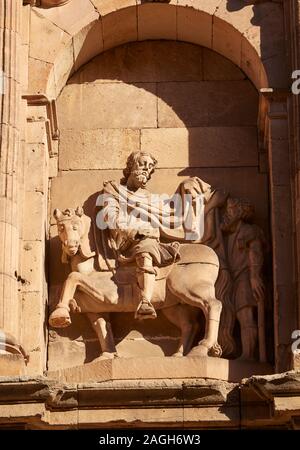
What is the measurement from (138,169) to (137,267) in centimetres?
116

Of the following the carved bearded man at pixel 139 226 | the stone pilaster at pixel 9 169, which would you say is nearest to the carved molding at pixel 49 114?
the stone pilaster at pixel 9 169

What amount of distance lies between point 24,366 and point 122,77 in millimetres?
4074

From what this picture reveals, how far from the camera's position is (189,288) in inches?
765

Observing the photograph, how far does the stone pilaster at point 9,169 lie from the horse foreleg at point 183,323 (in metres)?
1.65

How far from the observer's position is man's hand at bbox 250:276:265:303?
63.8 ft

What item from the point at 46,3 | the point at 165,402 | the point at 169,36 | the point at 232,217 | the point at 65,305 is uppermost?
the point at 46,3

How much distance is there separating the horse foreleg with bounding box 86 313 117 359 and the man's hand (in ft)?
5.11

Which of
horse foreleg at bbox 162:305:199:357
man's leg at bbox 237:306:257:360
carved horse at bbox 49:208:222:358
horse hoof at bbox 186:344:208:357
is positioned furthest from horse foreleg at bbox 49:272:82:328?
man's leg at bbox 237:306:257:360

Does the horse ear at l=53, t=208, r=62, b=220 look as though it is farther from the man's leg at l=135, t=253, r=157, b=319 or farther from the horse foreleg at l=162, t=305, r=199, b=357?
the horse foreleg at l=162, t=305, r=199, b=357

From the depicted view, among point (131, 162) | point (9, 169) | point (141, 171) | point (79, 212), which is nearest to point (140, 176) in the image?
point (141, 171)

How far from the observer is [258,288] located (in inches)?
767

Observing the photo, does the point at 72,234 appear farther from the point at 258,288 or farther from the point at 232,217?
the point at 258,288

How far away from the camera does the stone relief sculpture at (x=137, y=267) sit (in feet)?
63.7
